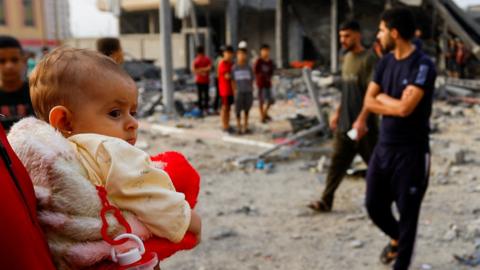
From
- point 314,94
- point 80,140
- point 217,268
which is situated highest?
point 80,140

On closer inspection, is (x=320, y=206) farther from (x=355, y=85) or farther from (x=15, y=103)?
(x=15, y=103)

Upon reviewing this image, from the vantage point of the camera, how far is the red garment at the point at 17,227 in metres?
0.87

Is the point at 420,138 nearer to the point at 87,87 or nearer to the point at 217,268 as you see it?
the point at 217,268

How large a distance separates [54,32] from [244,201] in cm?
3592

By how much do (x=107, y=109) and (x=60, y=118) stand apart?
11 cm

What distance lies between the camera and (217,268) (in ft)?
13.5

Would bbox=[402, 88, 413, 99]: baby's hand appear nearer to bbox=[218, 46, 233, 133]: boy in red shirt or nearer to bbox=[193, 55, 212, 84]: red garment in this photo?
bbox=[218, 46, 233, 133]: boy in red shirt

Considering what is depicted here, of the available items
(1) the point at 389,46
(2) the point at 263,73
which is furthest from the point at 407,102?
(2) the point at 263,73

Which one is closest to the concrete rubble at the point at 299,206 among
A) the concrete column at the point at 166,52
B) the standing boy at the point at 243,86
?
the standing boy at the point at 243,86

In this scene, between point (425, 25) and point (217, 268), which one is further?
point (425, 25)

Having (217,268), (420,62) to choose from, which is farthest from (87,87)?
(217,268)

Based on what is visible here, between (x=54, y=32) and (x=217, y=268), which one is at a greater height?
(x=54, y=32)

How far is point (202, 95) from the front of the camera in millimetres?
13203

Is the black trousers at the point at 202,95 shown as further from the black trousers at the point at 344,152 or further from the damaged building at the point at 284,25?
the black trousers at the point at 344,152
